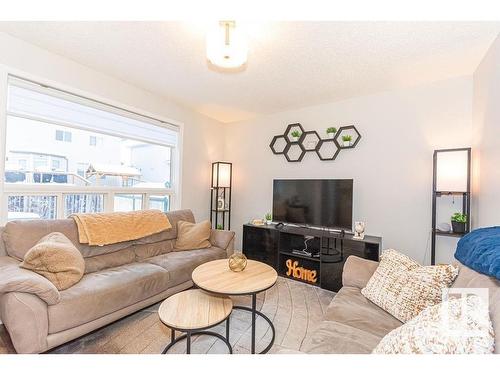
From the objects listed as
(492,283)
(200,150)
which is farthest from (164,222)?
(492,283)

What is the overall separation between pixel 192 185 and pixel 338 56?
2.58 metres

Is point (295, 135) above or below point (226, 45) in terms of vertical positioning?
below

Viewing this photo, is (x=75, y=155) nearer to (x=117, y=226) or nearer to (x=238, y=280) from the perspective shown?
(x=117, y=226)

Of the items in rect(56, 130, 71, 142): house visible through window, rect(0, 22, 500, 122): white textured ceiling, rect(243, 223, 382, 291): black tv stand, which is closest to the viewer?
rect(0, 22, 500, 122): white textured ceiling

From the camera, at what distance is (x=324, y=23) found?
168 centimetres

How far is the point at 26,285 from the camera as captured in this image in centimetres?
136

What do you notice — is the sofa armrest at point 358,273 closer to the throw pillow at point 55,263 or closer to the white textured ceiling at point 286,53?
the white textured ceiling at point 286,53

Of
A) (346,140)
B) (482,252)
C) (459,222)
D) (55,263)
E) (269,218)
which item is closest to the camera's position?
(482,252)

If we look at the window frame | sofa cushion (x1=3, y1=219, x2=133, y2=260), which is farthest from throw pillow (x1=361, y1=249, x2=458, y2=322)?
the window frame

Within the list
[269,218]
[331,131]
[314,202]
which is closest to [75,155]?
[269,218]

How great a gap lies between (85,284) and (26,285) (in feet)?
1.35

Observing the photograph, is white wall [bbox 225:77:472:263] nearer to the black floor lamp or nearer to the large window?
the black floor lamp

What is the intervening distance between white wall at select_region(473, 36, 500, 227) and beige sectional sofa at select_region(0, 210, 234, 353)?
99.1 inches

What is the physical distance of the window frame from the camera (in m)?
1.99
